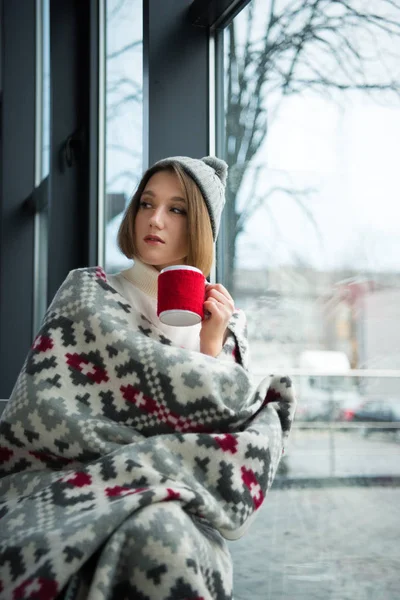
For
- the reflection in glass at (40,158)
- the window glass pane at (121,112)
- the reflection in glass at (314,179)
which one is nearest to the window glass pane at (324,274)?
the reflection in glass at (314,179)

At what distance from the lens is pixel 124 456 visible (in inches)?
44.9

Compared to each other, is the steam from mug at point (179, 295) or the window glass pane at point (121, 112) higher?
the window glass pane at point (121, 112)

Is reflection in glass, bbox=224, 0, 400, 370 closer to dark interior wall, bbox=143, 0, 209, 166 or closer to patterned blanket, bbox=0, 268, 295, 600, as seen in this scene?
dark interior wall, bbox=143, 0, 209, 166

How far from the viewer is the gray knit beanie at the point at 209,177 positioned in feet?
4.79

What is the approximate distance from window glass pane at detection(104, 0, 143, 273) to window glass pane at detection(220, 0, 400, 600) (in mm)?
680

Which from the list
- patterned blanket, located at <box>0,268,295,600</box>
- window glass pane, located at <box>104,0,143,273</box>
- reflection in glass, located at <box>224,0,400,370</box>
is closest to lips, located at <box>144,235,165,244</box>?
patterned blanket, located at <box>0,268,295,600</box>

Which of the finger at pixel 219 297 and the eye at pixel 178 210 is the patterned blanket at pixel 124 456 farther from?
the eye at pixel 178 210

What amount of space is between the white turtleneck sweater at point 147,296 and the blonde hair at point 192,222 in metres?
0.05

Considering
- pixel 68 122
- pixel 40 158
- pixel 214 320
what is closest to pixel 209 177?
pixel 214 320

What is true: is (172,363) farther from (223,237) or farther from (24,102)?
(24,102)

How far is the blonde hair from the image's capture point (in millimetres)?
1447

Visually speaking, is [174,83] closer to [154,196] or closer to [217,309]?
[154,196]

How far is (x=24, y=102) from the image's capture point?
3.91m

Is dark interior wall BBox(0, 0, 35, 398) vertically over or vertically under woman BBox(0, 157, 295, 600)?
over
